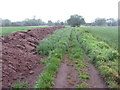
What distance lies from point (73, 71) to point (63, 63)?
1.32 m

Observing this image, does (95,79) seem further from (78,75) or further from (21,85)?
(21,85)

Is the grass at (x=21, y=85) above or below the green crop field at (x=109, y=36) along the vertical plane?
below

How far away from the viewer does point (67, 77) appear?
655 cm

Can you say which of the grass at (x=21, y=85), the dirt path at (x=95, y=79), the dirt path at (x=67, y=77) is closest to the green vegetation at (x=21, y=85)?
the grass at (x=21, y=85)

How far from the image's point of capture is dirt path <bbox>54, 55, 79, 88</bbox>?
5.87 meters

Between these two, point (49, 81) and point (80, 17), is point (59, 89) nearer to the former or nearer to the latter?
point (49, 81)

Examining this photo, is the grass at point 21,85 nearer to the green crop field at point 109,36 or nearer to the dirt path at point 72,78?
the dirt path at point 72,78

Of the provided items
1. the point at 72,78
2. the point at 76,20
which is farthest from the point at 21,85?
the point at 76,20

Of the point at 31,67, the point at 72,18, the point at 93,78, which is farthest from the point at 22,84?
the point at 72,18

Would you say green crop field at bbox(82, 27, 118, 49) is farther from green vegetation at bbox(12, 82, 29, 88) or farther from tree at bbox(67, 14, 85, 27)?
tree at bbox(67, 14, 85, 27)

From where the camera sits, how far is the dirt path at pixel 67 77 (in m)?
5.87

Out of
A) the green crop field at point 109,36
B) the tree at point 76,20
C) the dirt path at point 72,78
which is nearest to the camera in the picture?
the dirt path at point 72,78

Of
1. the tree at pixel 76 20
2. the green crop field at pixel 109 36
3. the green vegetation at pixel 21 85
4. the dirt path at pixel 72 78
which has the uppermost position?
the tree at pixel 76 20

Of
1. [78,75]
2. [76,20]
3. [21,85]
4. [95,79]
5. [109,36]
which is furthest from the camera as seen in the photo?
[76,20]
